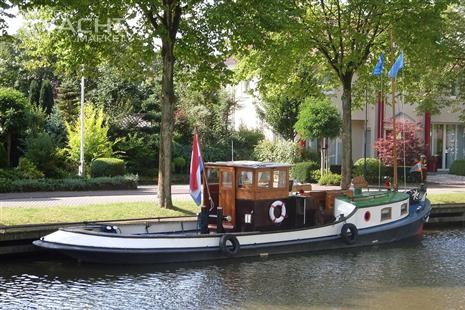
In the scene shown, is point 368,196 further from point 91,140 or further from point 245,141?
point 245,141

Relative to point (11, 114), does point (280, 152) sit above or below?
below

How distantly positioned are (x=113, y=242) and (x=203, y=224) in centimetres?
293

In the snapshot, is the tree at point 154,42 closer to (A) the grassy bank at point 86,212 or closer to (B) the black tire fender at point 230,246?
(A) the grassy bank at point 86,212

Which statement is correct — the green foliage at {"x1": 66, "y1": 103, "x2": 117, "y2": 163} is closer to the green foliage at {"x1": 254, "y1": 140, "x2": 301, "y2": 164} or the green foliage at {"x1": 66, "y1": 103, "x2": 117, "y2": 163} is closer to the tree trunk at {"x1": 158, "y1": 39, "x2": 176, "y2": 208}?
the green foliage at {"x1": 254, "y1": 140, "x2": 301, "y2": 164}

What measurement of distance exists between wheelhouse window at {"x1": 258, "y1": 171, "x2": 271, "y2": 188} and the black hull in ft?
5.52

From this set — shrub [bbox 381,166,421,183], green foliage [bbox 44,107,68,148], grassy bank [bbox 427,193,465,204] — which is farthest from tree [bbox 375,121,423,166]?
green foliage [bbox 44,107,68,148]

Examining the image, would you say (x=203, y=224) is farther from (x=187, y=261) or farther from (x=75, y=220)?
(x=75, y=220)

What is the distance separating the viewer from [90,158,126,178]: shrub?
30922 mm

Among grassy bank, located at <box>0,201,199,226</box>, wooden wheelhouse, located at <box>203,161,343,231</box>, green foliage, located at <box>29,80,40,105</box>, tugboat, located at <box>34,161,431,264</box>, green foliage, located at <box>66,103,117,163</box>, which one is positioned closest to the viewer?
tugboat, located at <box>34,161,431,264</box>

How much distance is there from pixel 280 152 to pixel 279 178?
59.5ft

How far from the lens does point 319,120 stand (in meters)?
34.4

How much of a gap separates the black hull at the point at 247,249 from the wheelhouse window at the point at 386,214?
348 millimetres

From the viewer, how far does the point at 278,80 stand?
26031mm

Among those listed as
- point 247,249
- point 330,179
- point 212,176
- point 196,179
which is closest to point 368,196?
point 212,176
